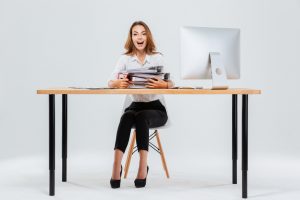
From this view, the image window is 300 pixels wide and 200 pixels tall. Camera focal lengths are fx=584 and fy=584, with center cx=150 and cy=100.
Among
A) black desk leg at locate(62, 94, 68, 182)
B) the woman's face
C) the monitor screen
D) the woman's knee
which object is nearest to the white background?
black desk leg at locate(62, 94, 68, 182)

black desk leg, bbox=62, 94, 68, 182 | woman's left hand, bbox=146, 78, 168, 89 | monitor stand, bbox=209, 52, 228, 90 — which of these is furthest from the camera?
black desk leg, bbox=62, 94, 68, 182

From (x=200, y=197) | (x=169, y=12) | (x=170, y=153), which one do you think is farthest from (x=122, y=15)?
(x=200, y=197)

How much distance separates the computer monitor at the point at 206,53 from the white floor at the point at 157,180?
0.70 m

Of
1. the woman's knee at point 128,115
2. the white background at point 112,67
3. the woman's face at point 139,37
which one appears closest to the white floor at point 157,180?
the white background at point 112,67

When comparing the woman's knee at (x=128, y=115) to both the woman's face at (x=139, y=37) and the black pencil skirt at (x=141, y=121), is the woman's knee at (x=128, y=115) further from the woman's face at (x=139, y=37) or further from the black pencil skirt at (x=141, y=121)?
the woman's face at (x=139, y=37)

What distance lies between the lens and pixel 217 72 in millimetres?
3305

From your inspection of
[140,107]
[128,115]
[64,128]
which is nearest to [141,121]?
[128,115]

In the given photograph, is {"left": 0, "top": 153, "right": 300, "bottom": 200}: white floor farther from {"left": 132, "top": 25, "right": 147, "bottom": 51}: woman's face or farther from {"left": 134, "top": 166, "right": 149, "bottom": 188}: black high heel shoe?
{"left": 132, "top": 25, "right": 147, "bottom": 51}: woman's face

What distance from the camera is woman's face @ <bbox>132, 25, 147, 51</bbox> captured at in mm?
3734

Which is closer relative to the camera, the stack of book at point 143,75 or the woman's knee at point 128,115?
the stack of book at point 143,75

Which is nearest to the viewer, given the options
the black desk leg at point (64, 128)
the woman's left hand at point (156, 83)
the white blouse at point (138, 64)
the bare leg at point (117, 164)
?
the woman's left hand at point (156, 83)

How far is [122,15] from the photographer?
16.5 ft

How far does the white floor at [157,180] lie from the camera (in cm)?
340

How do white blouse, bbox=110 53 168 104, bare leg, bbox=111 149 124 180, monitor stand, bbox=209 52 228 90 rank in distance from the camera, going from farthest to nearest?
1. white blouse, bbox=110 53 168 104
2. bare leg, bbox=111 149 124 180
3. monitor stand, bbox=209 52 228 90
